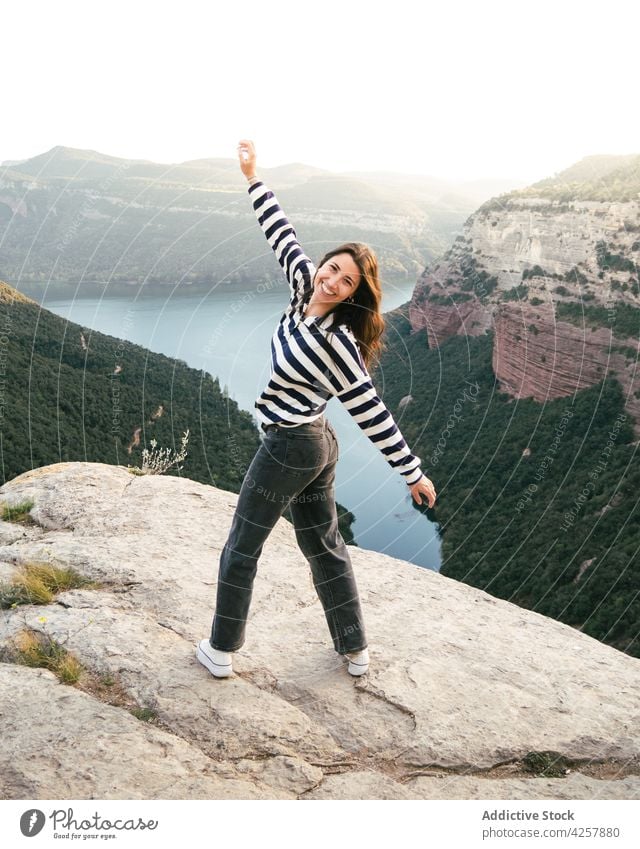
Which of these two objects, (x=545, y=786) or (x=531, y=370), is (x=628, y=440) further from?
(x=545, y=786)

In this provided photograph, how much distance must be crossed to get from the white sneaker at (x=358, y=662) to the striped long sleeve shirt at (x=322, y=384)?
1199 millimetres

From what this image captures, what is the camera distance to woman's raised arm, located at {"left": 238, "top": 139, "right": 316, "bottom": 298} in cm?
358

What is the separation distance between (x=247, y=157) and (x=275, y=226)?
1.44 feet

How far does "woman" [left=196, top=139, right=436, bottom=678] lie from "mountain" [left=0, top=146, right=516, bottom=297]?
19.9 m

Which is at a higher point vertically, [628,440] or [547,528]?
[628,440]

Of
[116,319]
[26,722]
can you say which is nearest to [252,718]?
[26,722]

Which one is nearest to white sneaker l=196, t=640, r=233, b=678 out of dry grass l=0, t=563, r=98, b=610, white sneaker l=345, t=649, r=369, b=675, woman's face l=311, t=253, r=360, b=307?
white sneaker l=345, t=649, r=369, b=675

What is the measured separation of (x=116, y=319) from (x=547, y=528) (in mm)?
25473

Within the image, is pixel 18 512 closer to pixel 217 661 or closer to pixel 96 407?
pixel 217 661

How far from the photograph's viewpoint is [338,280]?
3.14 meters

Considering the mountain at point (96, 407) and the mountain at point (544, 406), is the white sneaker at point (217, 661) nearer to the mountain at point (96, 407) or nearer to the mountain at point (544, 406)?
the mountain at point (96, 407)

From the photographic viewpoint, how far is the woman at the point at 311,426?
10.3ft

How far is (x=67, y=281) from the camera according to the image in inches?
1658

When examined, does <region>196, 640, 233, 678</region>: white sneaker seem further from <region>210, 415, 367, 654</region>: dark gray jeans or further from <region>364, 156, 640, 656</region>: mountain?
<region>364, 156, 640, 656</region>: mountain
